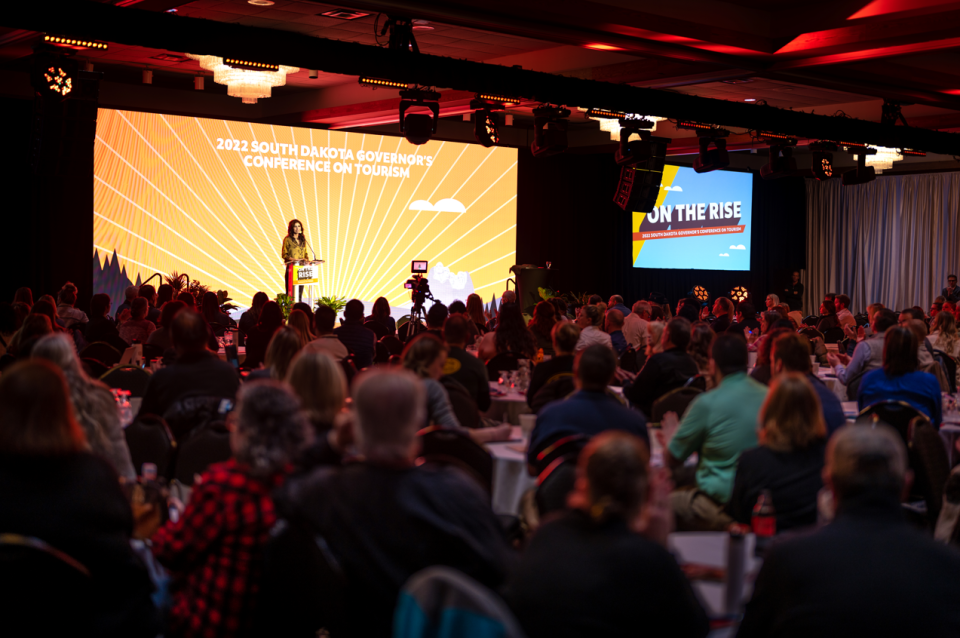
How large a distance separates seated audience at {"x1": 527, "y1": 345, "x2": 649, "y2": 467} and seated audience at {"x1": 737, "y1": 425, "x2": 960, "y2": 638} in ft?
4.87

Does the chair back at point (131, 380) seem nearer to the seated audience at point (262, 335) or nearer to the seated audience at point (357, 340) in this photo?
the seated audience at point (262, 335)

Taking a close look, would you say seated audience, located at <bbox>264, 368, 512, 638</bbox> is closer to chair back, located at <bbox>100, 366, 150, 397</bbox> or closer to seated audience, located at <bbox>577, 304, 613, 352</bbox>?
chair back, located at <bbox>100, 366, 150, 397</bbox>

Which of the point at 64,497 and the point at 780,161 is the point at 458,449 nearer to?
the point at 64,497

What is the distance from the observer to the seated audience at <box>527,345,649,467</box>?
3.43 metres

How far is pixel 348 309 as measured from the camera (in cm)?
726

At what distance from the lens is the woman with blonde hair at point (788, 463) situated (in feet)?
9.40

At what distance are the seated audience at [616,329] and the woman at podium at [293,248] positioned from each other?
632 centimetres

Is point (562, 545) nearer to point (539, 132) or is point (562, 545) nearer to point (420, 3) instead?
point (420, 3)

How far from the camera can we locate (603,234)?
59.9ft

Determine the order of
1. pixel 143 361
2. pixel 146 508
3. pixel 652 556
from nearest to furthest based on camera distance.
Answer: pixel 652 556
pixel 146 508
pixel 143 361

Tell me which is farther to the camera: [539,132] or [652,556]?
[539,132]

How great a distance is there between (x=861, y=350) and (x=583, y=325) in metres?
2.77

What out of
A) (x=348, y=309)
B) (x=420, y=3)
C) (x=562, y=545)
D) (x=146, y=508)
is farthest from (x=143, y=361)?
(x=562, y=545)

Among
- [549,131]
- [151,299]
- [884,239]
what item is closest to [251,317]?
[151,299]
